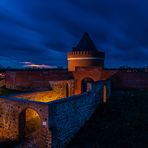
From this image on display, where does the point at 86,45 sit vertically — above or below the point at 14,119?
above

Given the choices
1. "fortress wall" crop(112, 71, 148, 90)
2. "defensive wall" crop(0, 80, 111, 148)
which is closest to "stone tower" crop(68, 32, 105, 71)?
"fortress wall" crop(112, 71, 148, 90)

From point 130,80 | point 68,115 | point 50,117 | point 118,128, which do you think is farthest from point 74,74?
point 50,117

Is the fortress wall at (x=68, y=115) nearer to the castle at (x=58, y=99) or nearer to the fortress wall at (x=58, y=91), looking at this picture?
the castle at (x=58, y=99)

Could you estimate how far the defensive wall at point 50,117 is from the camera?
484 inches

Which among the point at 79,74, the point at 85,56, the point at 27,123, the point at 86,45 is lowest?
the point at 27,123

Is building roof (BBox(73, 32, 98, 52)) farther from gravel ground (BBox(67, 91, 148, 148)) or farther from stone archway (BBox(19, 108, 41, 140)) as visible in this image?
stone archway (BBox(19, 108, 41, 140))

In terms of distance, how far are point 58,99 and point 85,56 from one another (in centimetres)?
1316

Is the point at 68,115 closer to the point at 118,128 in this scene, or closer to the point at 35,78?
the point at 118,128

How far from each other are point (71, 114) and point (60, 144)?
73.9 inches

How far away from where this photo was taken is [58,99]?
14.3 m

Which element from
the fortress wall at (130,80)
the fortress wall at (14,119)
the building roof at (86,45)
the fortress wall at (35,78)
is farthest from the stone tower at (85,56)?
the fortress wall at (14,119)

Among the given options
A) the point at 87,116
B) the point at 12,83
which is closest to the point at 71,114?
the point at 87,116

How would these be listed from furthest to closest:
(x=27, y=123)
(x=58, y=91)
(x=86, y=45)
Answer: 1. (x=86, y=45)
2. (x=58, y=91)
3. (x=27, y=123)

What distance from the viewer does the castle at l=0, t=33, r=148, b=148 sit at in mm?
12625
